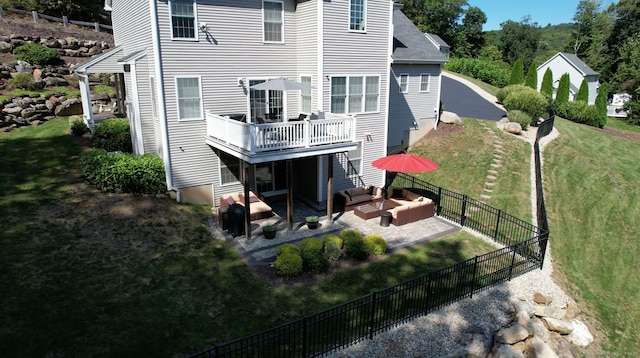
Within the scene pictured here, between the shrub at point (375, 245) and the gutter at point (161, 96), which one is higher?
the gutter at point (161, 96)

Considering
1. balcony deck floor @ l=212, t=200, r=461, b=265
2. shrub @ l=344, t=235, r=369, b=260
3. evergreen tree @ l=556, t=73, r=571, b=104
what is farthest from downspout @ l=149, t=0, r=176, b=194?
evergreen tree @ l=556, t=73, r=571, b=104

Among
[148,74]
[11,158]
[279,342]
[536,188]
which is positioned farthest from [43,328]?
[536,188]

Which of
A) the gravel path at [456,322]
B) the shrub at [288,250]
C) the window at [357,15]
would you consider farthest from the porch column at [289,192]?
the window at [357,15]

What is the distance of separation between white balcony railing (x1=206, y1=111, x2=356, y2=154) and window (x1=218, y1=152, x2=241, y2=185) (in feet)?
4.42

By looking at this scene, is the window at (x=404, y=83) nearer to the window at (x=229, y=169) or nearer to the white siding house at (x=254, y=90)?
the white siding house at (x=254, y=90)

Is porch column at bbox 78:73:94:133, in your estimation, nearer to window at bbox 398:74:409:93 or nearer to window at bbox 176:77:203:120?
window at bbox 176:77:203:120

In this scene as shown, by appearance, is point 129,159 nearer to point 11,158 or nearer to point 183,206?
point 183,206

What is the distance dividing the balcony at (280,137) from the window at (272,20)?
13.7 feet

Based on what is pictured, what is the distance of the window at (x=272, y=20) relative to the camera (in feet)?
53.4

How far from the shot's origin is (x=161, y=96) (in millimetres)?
14586

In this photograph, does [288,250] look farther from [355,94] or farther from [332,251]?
[355,94]

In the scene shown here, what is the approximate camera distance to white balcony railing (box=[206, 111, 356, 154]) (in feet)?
43.4

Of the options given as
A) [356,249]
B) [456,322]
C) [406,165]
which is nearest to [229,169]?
[356,249]

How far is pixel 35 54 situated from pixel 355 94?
73.4 ft
